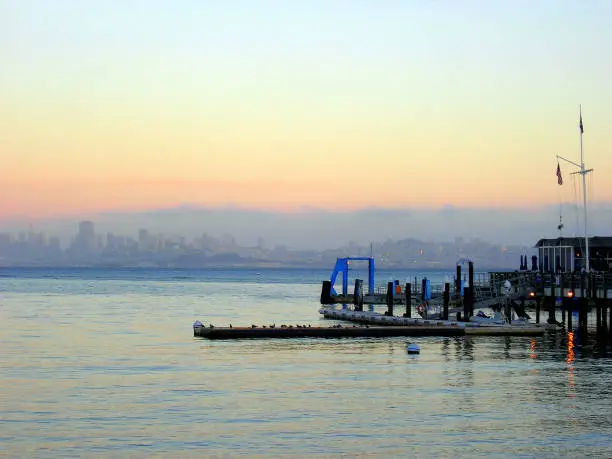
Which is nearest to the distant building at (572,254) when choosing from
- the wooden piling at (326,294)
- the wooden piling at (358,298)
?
the wooden piling at (358,298)

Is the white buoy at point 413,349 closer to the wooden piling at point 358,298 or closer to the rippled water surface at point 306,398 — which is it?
the rippled water surface at point 306,398

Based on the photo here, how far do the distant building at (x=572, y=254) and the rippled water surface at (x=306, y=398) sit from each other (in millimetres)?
19799

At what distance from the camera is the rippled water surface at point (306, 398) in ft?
114

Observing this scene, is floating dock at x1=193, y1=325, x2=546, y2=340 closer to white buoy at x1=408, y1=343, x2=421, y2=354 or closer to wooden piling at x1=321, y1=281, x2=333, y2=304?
white buoy at x1=408, y1=343, x2=421, y2=354

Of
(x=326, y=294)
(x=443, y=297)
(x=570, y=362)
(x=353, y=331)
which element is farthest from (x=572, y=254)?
(x=570, y=362)

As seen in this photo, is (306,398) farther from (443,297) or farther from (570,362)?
(443,297)

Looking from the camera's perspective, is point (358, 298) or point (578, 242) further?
point (358, 298)

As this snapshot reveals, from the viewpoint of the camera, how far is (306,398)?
44312 mm

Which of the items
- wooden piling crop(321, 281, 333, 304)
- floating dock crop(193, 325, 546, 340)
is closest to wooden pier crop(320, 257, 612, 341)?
floating dock crop(193, 325, 546, 340)

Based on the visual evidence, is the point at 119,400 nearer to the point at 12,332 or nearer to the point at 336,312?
the point at 12,332

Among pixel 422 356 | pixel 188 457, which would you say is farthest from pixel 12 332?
pixel 188 457

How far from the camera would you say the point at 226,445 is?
34.7 m

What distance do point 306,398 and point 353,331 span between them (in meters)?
30.6

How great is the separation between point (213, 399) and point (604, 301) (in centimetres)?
4031
